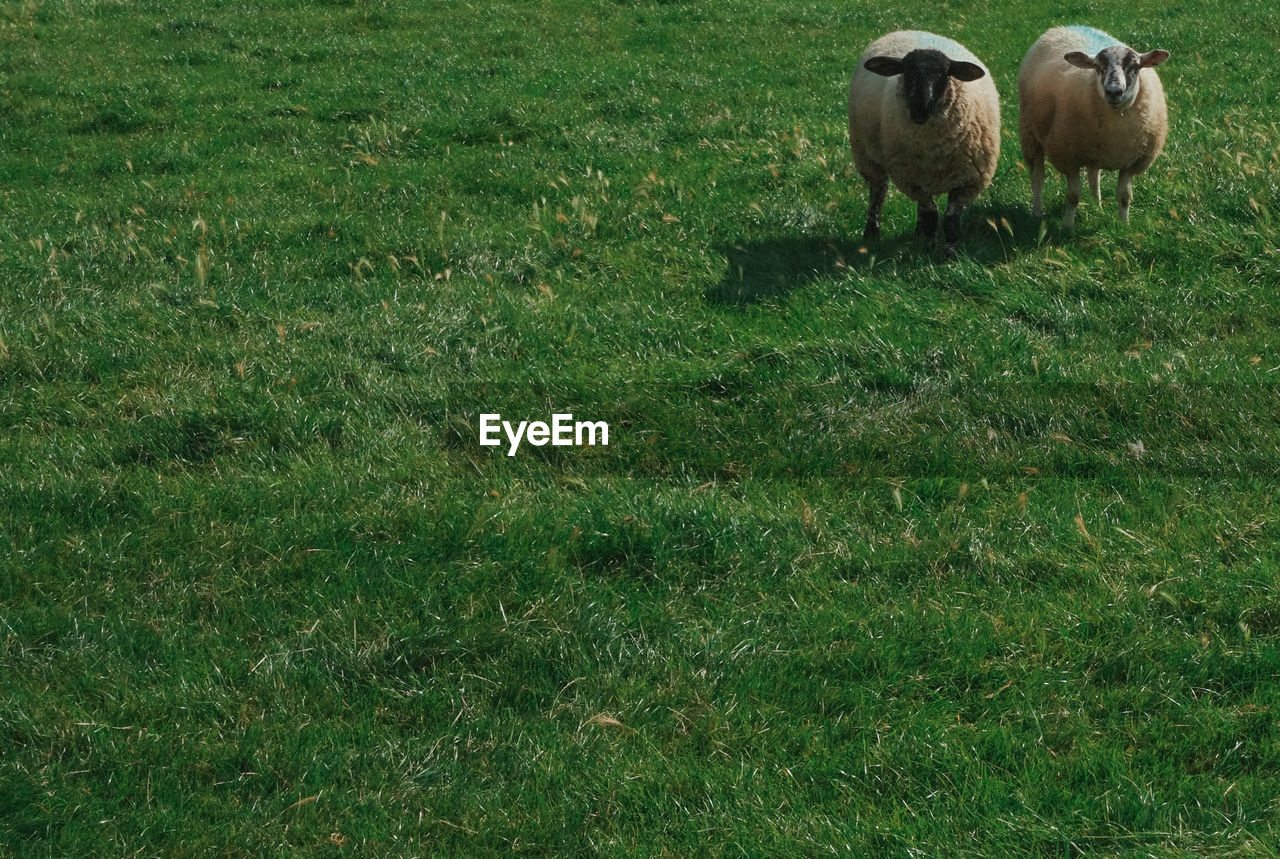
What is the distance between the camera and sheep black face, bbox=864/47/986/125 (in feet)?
33.2

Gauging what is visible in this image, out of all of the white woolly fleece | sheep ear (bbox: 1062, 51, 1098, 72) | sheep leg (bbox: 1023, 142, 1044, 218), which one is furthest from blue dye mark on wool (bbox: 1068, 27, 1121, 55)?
the white woolly fleece

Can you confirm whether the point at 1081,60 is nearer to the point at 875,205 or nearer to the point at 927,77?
the point at 927,77

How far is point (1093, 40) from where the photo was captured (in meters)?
11.6

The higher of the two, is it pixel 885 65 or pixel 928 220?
pixel 885 65

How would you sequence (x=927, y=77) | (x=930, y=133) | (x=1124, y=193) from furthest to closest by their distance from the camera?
(x=1124, y=193)
(x=930, y=133)
(x=927, y=77)

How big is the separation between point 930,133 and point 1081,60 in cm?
162

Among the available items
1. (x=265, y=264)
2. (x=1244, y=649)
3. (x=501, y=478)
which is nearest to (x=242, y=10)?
(x=265, y=264)

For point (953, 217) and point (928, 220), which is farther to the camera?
point (928, 220)

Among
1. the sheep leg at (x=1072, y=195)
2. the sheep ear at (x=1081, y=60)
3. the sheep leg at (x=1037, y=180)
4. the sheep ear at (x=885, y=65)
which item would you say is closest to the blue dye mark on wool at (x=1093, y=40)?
the sheep ear at (x=1081, y=60)

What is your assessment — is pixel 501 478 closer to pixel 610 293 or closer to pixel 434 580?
pixel 434 580

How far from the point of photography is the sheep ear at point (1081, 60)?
1074 cm

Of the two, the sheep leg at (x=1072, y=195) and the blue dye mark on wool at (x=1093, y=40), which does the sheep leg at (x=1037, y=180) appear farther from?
the blue dye mark on wool at (x=1093, y=40)

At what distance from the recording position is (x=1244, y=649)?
5.35m

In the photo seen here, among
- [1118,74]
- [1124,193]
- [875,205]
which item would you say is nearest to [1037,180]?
[1124,193]
